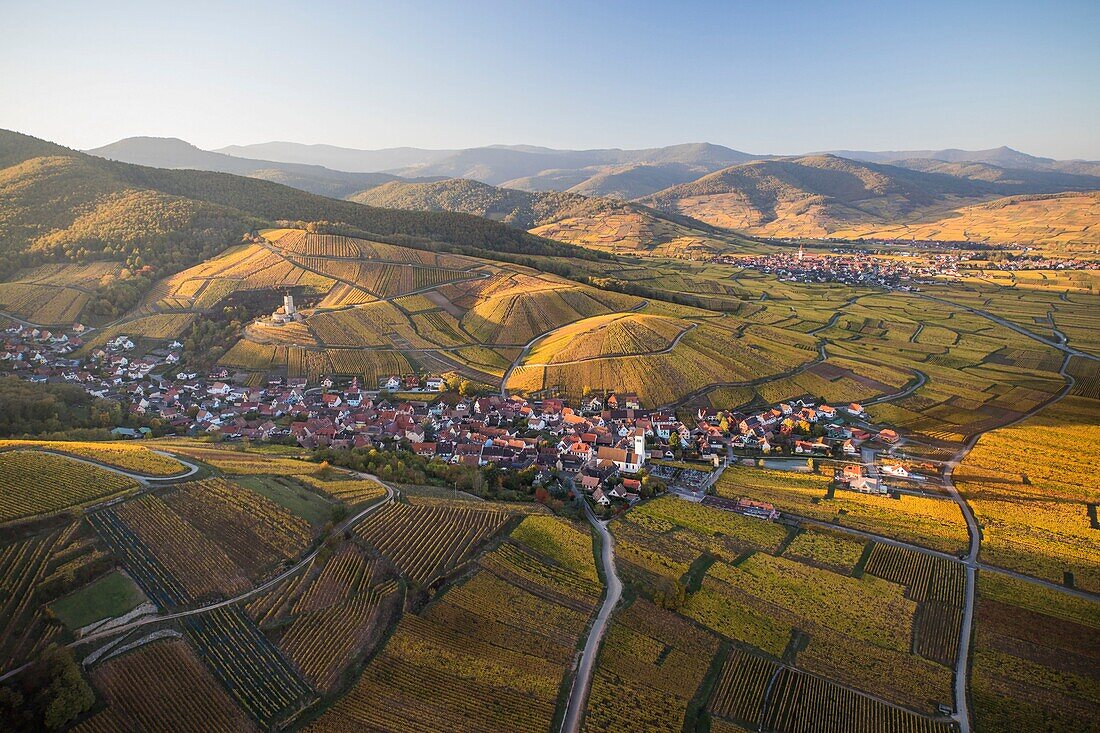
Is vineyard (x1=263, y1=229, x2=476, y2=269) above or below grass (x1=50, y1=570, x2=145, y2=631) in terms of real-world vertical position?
above

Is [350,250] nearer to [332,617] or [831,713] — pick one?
[332,617]

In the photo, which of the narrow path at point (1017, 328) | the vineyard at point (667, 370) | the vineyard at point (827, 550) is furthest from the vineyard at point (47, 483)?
the narrow path at point (1017, 328)

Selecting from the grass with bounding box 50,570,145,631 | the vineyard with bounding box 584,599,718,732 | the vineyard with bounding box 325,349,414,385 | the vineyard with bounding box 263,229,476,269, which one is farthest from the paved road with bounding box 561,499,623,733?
the vineyard with bounding box 263,229,476,269

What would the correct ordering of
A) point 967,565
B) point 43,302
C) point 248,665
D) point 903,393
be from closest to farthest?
point 248,665
point 967,565
point 903,393
point 43,302

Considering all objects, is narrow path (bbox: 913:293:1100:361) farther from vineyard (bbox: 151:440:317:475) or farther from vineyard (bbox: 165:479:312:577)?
vineyard (bbox: 165:479:312:577)

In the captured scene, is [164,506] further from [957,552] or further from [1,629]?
[957,552]

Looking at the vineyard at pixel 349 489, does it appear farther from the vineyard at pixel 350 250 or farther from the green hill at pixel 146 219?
the green hill at pixel 146 219

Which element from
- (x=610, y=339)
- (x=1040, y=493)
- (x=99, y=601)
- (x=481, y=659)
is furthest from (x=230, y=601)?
(x=1040, y=493)
